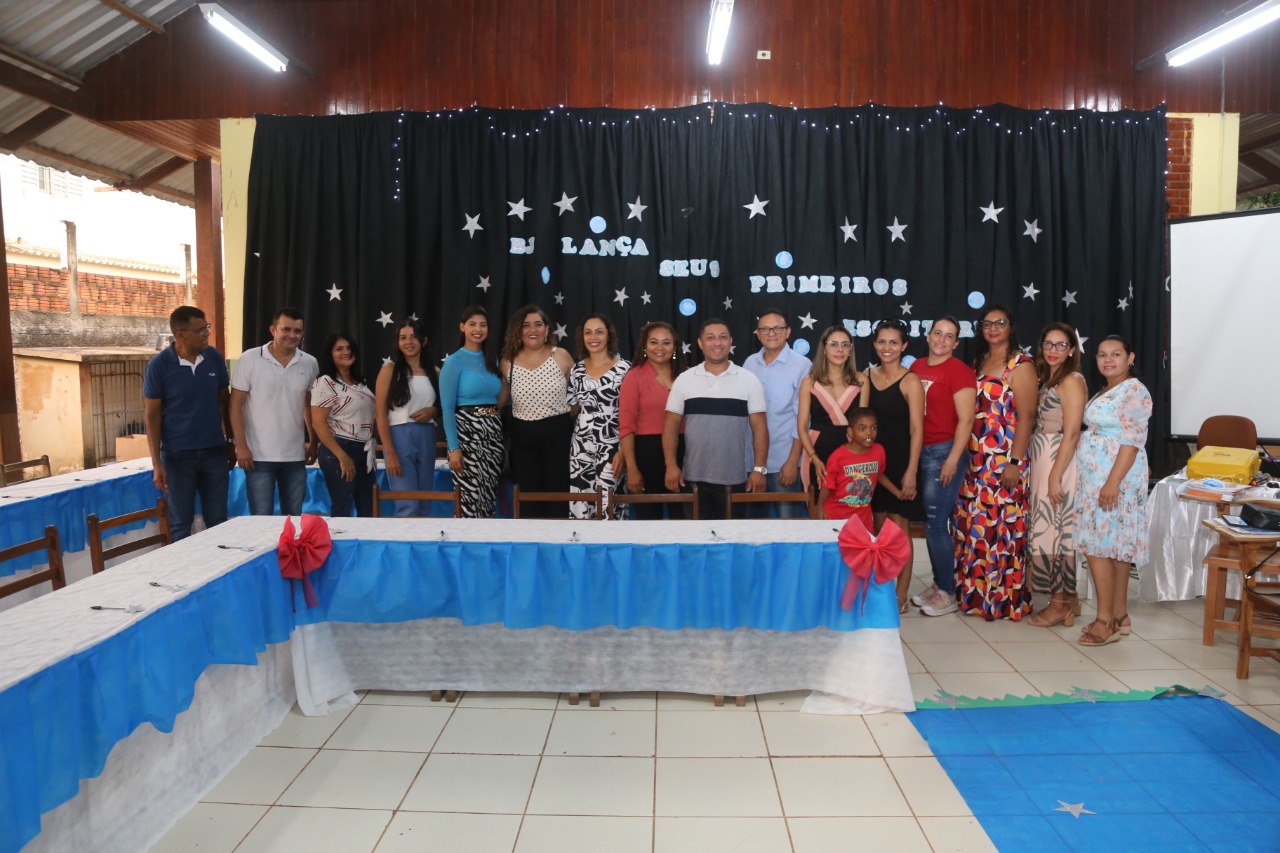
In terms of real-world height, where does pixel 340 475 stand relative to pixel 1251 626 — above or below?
above

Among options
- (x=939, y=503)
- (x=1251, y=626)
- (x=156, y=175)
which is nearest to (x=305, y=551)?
(x=939, y=503)

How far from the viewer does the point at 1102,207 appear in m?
5.59

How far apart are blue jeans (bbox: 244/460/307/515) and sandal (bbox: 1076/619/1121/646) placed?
12.5 feet

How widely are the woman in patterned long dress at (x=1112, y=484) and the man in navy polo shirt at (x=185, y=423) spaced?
4054 millimetres

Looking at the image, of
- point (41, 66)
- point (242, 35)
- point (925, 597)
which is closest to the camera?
point (925, 597)

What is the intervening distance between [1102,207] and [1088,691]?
12.3ft

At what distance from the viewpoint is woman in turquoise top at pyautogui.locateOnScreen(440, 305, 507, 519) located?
4.12 meters

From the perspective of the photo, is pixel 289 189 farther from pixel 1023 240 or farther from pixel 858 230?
pixel 1023 240

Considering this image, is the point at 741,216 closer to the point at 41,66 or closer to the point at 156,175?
the point at 41,66

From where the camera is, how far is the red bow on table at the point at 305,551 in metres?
2.78

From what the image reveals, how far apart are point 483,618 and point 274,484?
1.99 meters

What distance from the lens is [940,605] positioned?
4098 mm

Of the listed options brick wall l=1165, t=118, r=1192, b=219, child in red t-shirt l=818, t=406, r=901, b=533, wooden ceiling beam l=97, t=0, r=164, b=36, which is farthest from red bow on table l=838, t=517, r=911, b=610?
wooden ceiling beam l=97, t=0, r=164, b=36

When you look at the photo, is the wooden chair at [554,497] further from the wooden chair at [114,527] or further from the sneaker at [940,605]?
the sneaker at [940,605]
